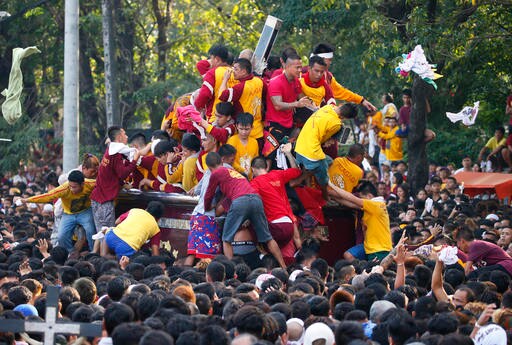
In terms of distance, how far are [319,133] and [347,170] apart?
121 centimetres

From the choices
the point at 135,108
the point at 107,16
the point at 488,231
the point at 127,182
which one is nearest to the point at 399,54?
the point at 488,231

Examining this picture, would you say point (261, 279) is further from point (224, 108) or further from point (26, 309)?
point (224, 108)

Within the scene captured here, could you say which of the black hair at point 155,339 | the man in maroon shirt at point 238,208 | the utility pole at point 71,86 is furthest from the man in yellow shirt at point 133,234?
A: the black hair at point 155,339

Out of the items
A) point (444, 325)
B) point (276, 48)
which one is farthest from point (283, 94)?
point (276, 48)

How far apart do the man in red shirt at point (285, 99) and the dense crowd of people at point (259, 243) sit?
2 cm

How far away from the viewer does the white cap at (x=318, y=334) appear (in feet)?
25.5

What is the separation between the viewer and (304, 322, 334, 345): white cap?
25.5 feet

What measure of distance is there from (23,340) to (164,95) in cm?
1851

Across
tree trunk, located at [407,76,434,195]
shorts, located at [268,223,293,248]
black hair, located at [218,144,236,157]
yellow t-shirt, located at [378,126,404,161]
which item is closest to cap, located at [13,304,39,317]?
shorts, located at [268,223,293,248]

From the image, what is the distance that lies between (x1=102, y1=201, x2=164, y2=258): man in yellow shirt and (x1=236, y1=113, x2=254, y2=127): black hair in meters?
1.66

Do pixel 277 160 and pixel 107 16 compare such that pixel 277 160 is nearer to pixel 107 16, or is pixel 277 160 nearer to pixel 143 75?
pixel 107 16

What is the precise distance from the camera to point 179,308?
8.49m

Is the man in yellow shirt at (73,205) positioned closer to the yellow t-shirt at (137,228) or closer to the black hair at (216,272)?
the yellow t-shirt at (137,228)

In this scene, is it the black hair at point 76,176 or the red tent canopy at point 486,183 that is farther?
the red tent canopy at point 486,183
